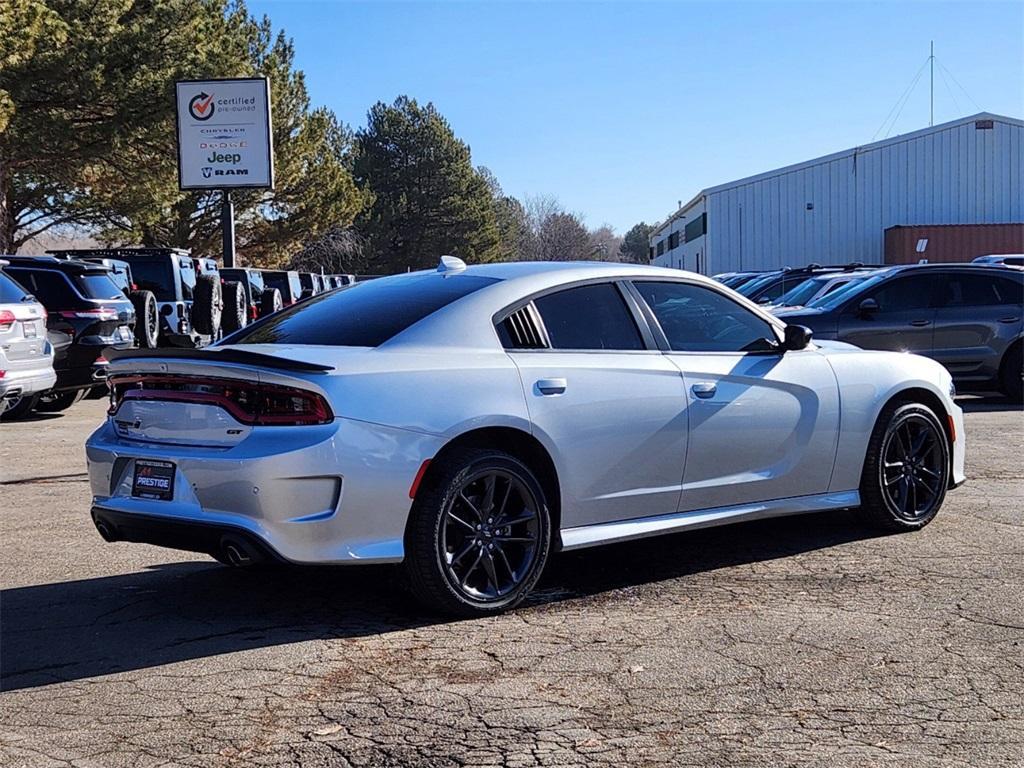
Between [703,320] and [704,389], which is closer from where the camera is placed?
[704,389]

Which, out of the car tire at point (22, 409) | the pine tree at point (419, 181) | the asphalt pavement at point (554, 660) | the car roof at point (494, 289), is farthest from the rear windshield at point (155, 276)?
the pine tree at point (419, 181)

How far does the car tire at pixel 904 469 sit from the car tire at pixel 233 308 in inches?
154

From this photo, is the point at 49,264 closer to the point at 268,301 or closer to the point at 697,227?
the point at 268,301

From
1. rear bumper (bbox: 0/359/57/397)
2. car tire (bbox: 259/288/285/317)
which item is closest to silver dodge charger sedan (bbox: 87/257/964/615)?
rear bumper (bbox: 0/359/57/397)

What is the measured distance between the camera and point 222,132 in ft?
86.1

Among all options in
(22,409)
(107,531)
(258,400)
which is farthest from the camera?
(22,409)

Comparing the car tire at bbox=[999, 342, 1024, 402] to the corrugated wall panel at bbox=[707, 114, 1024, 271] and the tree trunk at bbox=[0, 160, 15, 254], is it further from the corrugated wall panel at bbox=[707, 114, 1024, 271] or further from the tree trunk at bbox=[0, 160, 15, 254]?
the corrugated wall panel at bbox=[707, 114, 1024, 271]

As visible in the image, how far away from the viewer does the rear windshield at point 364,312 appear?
555cm

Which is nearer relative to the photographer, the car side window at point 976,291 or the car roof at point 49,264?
the car roof at point 49,264

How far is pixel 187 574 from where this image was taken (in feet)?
20.5

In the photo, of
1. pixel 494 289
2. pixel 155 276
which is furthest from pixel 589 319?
pixel 155 276

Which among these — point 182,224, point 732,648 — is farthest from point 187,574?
point 182,224

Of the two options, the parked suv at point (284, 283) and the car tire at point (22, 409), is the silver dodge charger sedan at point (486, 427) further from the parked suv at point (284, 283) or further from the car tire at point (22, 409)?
the parked suv at point (284, 283)

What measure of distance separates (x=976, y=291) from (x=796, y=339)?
943 cm
